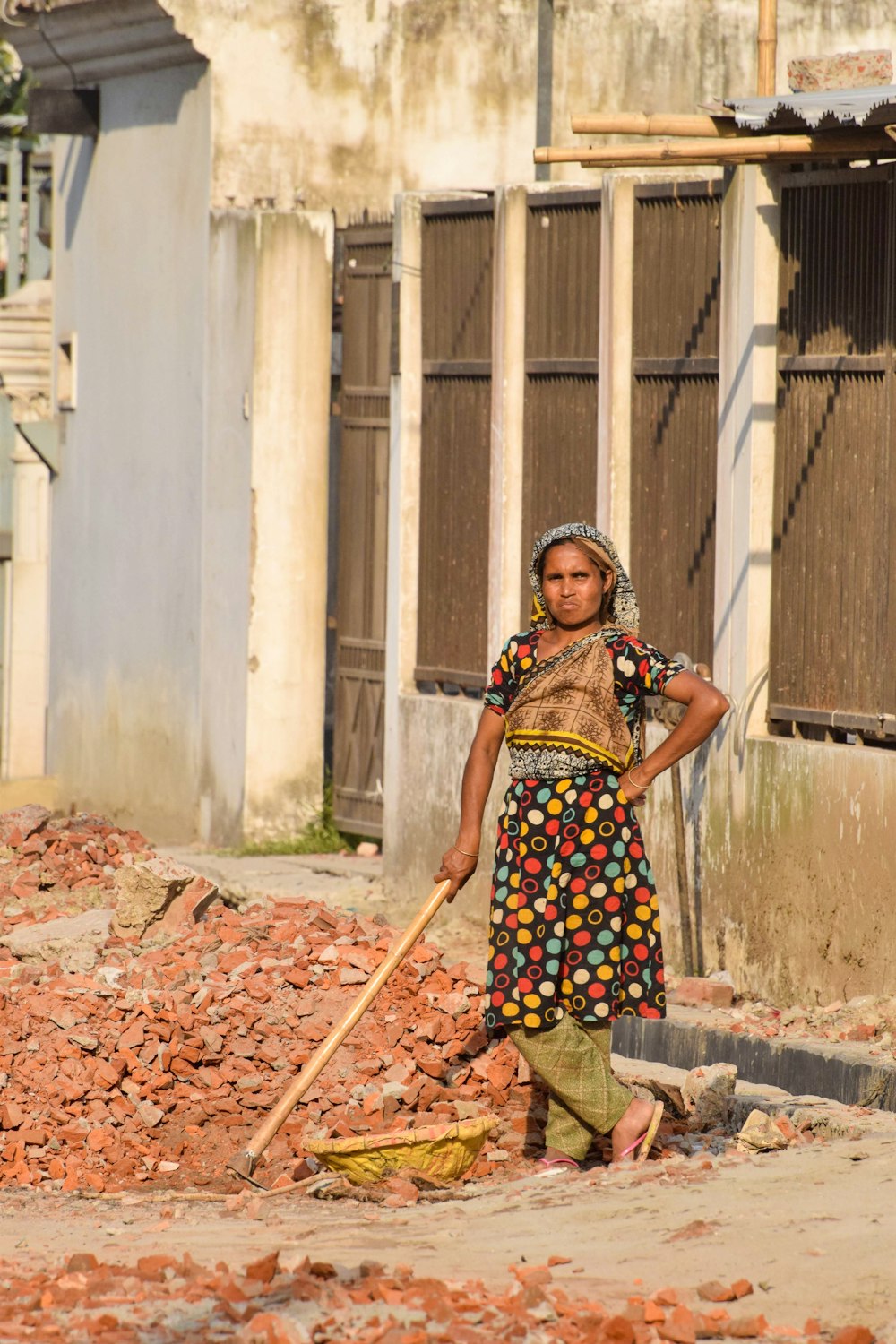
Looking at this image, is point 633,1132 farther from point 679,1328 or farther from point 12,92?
point 12,92

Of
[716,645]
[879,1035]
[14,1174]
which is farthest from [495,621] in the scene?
[14,1174]

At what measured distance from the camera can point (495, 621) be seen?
10.0 m

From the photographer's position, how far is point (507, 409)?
32.6 feet

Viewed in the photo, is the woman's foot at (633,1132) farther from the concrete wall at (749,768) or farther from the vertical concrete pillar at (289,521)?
the vertical concrete pillar at (289,521)

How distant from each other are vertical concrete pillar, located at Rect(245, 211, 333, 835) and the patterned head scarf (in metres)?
6.32

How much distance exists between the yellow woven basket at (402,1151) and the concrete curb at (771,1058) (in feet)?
4.95

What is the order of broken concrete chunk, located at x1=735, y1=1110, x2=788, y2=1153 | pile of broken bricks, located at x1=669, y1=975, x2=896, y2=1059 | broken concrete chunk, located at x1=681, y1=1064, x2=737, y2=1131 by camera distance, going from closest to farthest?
broken concrete chunk, located at x1=735, y1=1110, x2=788, y2=1153 < broken concrete chunk, located at x1=681, y1=1064, x2=737, y2=1131 < pile of broken bricks, located at x1=669, y1=975, x2=896, y2=1059

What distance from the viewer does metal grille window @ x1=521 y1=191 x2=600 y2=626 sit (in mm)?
9469

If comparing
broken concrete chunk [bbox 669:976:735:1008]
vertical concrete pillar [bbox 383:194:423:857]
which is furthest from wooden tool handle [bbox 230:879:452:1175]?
vertical concrete pillar [bbox 383:194:423:857]

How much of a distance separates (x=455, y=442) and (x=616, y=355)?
4.55 feet

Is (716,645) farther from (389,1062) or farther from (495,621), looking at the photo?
(389,1062)

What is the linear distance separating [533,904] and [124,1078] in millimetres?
1793

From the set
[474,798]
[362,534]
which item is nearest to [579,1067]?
[474,798]

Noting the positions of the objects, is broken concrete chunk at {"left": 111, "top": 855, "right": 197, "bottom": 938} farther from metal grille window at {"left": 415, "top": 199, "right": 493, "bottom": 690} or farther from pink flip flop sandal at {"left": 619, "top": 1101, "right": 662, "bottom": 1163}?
pink flip flop sandal at {"left": 619, "top": 1101, "right": 662, "bottom": 1163}
